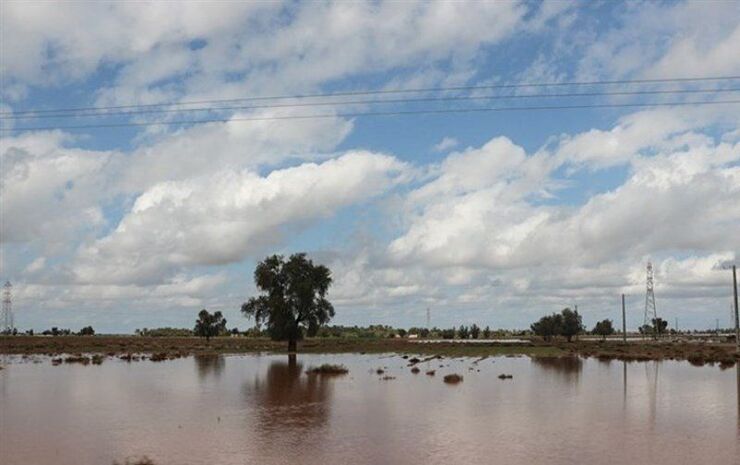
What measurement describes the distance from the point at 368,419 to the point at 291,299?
179 feet

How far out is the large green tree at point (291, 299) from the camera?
3140 inches

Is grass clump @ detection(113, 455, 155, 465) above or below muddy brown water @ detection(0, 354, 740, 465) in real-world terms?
above

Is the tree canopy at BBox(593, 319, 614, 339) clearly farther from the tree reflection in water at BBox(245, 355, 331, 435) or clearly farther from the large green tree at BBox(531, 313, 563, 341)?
the tree reflection in water at BBox(245, 355, 331, 435)

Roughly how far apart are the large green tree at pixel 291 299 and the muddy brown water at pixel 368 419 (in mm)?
33771

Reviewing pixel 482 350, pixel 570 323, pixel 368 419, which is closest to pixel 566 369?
pixel 368 419

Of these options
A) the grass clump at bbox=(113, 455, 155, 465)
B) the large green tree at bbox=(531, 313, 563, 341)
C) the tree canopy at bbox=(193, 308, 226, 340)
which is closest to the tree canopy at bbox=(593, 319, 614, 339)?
the large green tree at bbox=(531, 313, 563, 341)

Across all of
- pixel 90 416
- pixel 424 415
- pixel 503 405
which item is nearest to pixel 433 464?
pixel 424 415

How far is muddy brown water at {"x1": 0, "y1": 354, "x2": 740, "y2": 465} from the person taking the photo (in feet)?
63.8

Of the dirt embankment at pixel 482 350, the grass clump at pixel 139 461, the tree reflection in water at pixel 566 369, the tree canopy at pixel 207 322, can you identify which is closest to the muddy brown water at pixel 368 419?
the grass clump at pixel 139 461

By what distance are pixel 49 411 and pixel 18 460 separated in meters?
10.5

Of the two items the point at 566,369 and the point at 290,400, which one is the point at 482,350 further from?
the point at 290,400

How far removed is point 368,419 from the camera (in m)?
26.2

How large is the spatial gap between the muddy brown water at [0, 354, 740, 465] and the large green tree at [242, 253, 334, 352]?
33771 millimetres

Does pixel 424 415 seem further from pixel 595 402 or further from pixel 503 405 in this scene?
pixel 595 402
